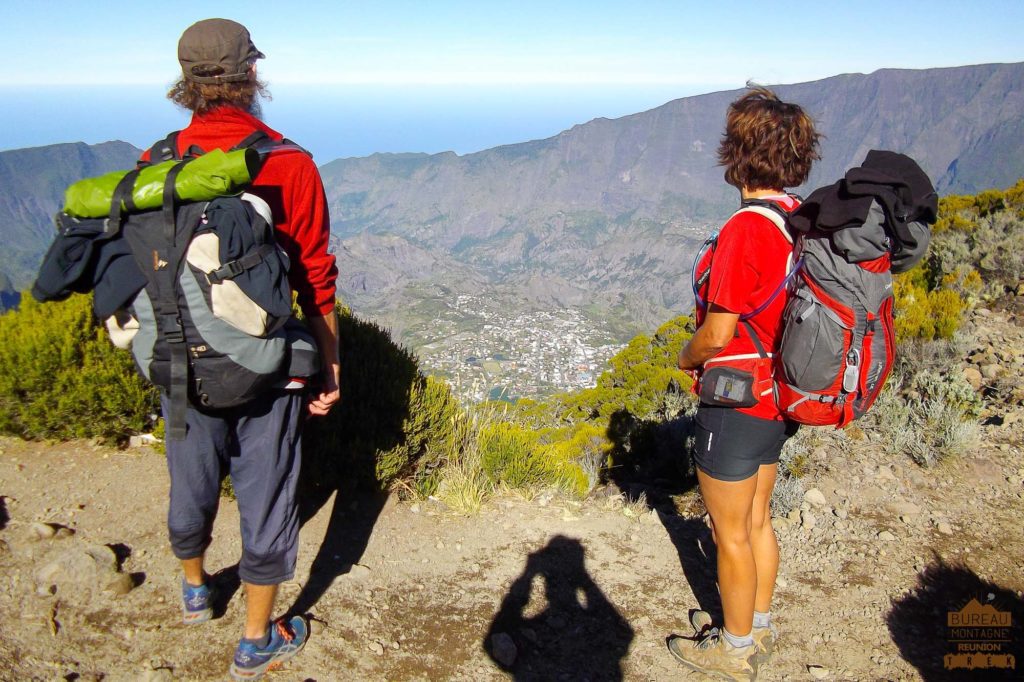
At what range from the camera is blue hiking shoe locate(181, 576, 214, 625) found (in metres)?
2.42

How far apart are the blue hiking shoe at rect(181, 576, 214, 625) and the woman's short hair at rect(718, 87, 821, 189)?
2469 mm

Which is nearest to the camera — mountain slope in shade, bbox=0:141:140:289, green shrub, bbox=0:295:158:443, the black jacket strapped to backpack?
the black jacket strapped to backpack

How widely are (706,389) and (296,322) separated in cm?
140

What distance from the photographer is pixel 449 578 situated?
316cm

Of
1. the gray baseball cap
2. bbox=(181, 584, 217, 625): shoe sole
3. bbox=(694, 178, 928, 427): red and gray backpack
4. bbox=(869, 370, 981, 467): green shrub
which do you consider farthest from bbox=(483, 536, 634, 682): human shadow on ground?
bbox=(869, 370, 981, 467): green shrub

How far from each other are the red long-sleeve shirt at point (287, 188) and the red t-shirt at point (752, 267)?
3.99 ft

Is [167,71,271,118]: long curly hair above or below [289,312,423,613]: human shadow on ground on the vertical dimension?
above

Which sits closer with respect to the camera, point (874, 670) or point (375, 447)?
point (874, 670)

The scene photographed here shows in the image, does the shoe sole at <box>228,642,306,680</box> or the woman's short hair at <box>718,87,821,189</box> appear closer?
the woman's short hair at <box>718,87,821,189</box>

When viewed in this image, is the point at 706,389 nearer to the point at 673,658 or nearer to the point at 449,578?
the point at 673,658

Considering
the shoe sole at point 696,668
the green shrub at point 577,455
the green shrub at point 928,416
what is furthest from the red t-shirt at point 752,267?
the green shrub at point 928,416

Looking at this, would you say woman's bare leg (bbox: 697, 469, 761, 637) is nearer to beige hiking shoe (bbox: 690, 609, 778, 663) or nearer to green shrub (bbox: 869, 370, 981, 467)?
beige hiking shoe (bbox: 690, 609, 778, 663)

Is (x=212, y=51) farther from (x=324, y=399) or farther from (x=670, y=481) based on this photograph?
(x=670, y=481)

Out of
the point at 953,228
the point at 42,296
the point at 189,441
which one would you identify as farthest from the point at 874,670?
the point at 953,228
